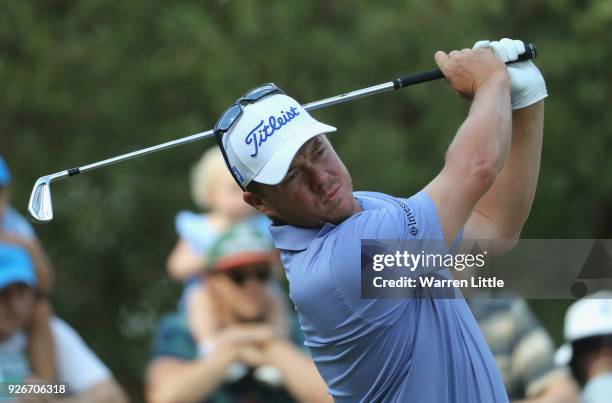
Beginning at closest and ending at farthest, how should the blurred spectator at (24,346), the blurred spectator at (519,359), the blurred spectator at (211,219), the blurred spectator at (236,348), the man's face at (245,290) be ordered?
the blurred spectator at (24,346) → the blurred spectator at (519,359) → the blurred spectator at (236,348) → the man's face at (245,290) → the blurred spectator at (211,219)

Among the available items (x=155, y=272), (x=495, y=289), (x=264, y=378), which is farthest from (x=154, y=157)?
(x=495, y=289)

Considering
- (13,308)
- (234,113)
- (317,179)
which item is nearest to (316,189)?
(317,179)

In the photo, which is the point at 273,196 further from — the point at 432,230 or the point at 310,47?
the point at 310,47

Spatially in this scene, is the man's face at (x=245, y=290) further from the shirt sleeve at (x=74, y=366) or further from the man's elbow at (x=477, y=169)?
the man's elbow at (x=477, y=169)

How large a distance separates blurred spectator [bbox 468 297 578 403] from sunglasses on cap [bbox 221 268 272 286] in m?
1.10

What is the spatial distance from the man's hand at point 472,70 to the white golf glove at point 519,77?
0.06 meters

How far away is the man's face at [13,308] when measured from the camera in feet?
19.0

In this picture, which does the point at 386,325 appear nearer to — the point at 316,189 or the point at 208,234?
the point at 316,189

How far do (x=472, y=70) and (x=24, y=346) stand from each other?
9.27 ft

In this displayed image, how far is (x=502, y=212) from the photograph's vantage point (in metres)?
4.11

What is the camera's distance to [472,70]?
3.80 m

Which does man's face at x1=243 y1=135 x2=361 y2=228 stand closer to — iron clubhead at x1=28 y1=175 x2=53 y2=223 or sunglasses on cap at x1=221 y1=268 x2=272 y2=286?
iron clubhead at x1=28 y1=175 x2=53 y2=223

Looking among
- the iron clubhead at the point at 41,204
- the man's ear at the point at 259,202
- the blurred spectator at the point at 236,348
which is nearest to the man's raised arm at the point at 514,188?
the man's ear at the point at 259,202

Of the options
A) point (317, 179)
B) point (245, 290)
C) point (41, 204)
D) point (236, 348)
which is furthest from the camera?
point (245, 290)
